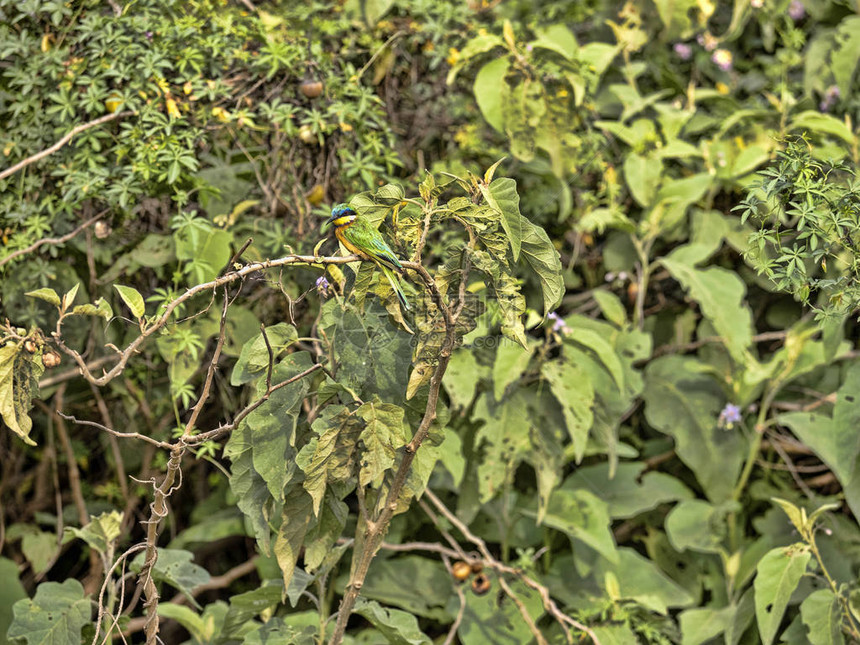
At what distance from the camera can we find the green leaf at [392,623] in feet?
6.55

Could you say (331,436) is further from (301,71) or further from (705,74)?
(705,74)

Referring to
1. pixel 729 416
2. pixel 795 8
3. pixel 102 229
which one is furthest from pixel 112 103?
pixel 795 8

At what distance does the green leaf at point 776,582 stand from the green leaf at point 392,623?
0.85 metres

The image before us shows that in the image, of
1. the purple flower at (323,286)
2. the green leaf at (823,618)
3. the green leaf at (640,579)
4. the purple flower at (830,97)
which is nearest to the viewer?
the purple flower at (323,286)

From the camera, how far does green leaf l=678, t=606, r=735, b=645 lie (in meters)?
2.61

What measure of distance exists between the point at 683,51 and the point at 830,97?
0.60 meters

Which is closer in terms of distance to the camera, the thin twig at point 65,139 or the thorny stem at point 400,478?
the thorny stem at point 400,478

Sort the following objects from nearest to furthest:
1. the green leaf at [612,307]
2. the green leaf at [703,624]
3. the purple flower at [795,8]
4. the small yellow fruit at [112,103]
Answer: the small yellow fruit at [112,103] → the green leaf at [703,624] → the green leaf at [612,307] → the purple flower at [795,8]

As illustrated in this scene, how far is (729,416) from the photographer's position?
285cm

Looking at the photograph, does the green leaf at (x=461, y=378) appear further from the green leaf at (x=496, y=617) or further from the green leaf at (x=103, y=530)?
the green leaf at (x=103, y=530)

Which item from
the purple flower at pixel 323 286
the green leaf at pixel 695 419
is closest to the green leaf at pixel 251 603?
the purple flower at pixel 323 286

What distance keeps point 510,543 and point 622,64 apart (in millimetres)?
1976

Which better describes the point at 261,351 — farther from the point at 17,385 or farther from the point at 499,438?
the point at 499,438

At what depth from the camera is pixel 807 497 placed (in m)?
3.05
